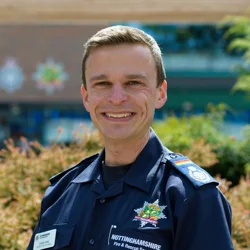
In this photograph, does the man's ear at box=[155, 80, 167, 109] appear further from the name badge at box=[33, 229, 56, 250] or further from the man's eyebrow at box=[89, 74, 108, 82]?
the name badge at box=[33, 229, 56, 250]

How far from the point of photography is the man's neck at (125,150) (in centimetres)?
189

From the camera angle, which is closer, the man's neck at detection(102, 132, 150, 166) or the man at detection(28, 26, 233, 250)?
the man at detection(28, 26, 233, 250)

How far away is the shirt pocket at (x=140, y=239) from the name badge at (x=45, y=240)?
279 mm

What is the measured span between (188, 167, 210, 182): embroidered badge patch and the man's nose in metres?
0.34

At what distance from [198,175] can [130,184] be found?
0.24 meters

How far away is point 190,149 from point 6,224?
222 cm

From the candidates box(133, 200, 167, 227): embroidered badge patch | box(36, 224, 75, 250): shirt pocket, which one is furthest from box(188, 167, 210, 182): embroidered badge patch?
box(36, 224, 75, 250): shirt pocket

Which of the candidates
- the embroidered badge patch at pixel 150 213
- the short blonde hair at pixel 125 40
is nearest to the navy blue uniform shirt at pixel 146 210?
the embroidered badge patch at pixel 150 213

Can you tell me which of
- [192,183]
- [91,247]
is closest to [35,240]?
[91,247]

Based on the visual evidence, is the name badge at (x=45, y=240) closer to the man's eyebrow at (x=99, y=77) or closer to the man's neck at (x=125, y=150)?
the man's neck at (x=125, y=150)

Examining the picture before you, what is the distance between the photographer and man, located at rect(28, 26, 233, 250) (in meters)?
1.64

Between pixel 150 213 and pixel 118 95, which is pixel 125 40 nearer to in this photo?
pixel 118 95

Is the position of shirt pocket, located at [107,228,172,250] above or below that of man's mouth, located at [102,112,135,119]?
below

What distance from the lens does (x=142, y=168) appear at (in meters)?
1.86
